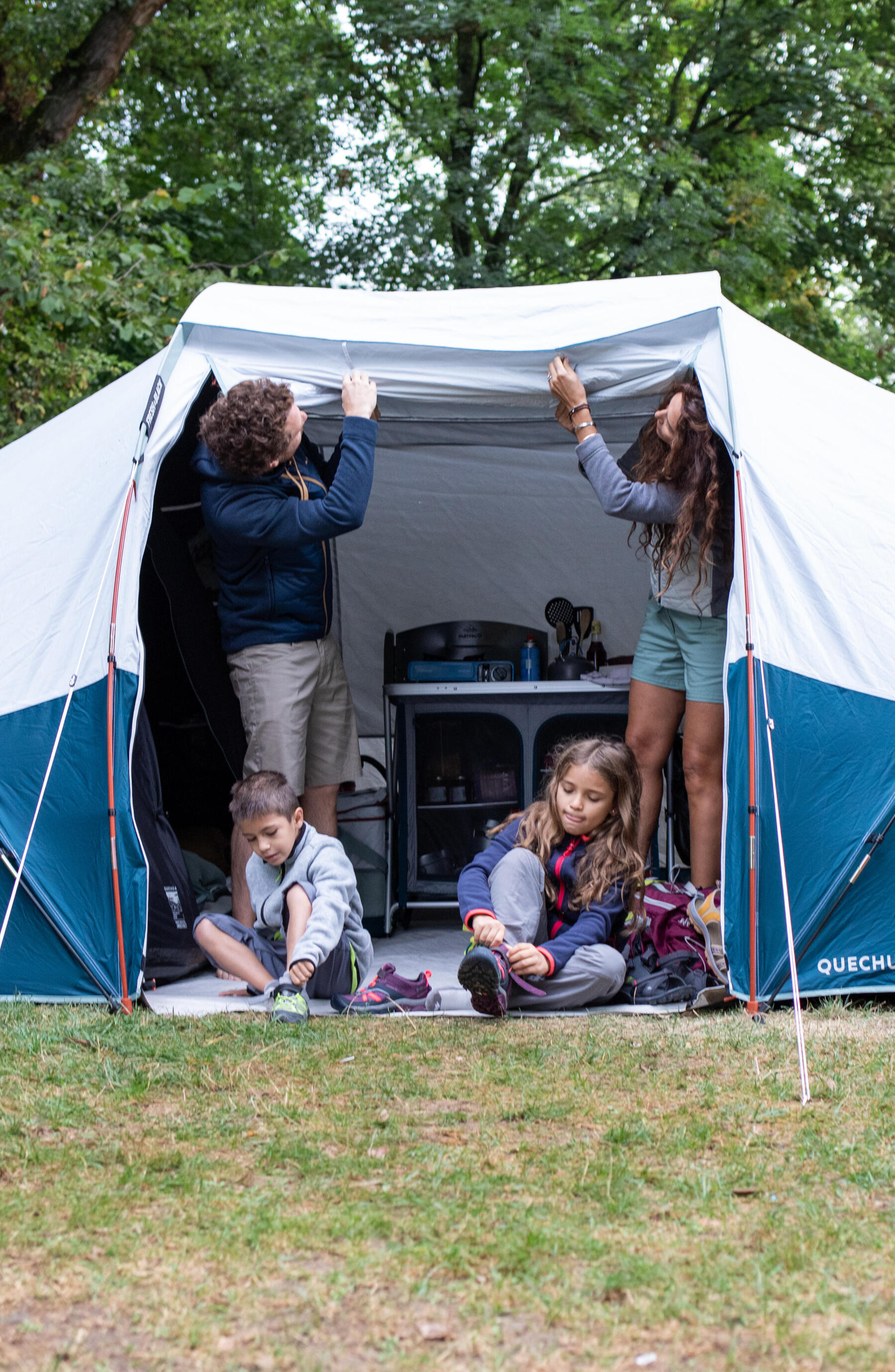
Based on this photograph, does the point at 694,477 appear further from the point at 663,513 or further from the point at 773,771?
the point at 773,771

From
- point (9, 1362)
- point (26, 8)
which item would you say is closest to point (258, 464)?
point (9, 1362)

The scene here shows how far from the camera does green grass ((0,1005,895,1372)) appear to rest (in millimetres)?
1678

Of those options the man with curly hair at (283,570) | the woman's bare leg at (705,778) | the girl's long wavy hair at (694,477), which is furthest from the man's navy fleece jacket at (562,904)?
the girl's long wavy hair at (694,477)

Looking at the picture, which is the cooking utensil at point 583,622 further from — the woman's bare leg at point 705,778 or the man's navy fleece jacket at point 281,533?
the woman's bare leg at point 705,778

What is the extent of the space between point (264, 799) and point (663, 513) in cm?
143

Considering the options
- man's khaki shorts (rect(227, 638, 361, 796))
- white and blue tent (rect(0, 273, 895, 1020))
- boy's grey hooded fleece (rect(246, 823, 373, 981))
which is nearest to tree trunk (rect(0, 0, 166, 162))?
white and blue tent (rect(0, 273, 895, 1020))

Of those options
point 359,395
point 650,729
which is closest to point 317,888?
point 650,729

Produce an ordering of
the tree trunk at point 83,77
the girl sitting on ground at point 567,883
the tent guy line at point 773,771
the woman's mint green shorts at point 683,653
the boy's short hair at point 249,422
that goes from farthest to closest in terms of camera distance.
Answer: the tree trunk at point 83,77 → the woman's mint green shorts at point 683,653 → the boy's short hair at point 249,422 → the girl sitting on ground at point 567,883 → the tent guy line at point 773,771

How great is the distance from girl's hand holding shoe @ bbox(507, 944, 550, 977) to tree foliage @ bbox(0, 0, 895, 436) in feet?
26.3

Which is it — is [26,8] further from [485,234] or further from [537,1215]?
[537,1215]

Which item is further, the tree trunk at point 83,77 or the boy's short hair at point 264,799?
the tree trunk at point 83,77

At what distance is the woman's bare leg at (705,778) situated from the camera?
3963 mm

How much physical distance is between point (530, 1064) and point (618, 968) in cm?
63

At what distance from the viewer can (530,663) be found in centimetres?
534
